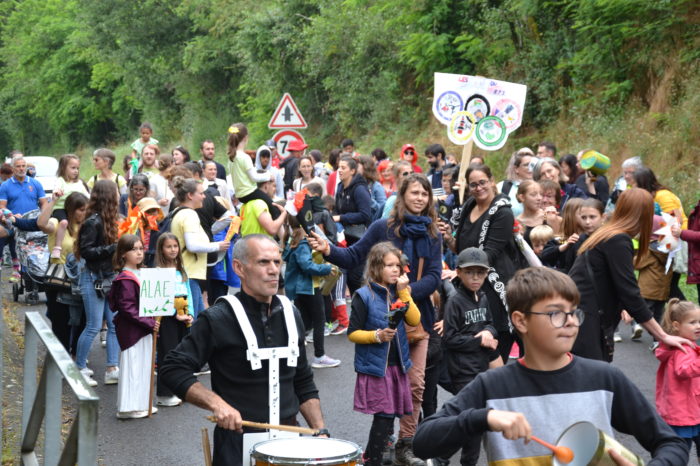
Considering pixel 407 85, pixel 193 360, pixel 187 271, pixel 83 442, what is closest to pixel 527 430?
pixel 83 442

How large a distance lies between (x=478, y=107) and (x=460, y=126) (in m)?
0.44

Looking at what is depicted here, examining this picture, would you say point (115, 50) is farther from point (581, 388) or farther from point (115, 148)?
point (581, 388)

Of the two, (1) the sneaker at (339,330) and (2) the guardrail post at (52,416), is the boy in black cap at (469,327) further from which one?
(1) the sneaker at (339,330)

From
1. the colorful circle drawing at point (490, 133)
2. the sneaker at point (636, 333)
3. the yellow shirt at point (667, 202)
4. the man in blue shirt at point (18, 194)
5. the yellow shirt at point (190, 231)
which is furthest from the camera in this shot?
the man in blue shirt at point (18, 194)

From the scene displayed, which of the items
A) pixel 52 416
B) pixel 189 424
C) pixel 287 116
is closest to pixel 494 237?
pixel 189 424

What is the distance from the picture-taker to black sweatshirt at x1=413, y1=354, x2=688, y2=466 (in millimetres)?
3346

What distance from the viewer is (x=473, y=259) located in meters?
7.04

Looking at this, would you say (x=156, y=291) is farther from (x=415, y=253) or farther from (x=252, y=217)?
(x=415, y=253)

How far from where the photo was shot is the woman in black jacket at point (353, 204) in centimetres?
1228

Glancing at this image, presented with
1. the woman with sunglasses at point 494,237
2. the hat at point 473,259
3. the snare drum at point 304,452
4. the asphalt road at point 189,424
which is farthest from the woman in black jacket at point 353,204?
the snare drum at point 304,452

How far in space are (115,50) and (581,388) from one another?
2063 inches

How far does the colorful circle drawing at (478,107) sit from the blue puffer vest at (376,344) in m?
6.91

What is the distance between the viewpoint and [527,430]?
306cm

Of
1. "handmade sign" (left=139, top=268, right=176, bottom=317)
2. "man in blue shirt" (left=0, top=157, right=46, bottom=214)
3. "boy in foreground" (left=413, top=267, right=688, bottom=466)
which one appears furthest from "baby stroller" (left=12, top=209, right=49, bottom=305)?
"boy in foreground" (left=413, top=267, right=688, bottom=466)
